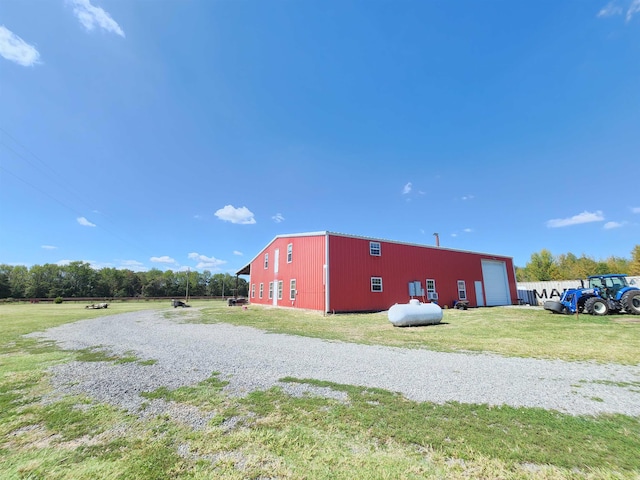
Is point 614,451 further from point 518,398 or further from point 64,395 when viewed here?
point 64,395

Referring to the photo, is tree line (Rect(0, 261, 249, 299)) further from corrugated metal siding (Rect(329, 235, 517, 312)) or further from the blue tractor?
the blue tractor

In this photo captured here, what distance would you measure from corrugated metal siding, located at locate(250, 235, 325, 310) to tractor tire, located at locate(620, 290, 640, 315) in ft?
53.8

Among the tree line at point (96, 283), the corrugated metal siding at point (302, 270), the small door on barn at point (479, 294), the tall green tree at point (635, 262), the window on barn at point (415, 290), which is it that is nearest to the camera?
the corrugated metal siding at point (302, 270)

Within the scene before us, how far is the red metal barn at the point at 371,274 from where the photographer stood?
18172mm

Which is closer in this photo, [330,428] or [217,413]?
[330,428]

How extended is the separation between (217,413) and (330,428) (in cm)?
151

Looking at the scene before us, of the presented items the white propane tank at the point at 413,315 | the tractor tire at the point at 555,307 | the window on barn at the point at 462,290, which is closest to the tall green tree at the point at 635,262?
the window on barn at the point at 462,290

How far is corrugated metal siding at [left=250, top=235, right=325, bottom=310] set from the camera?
18.3 meters

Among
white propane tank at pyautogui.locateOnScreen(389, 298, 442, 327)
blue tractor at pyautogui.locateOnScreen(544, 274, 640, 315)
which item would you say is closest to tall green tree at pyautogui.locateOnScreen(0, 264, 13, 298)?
white propane tank at pyautogui.locateOnScreen(389, 298, 442, 327)

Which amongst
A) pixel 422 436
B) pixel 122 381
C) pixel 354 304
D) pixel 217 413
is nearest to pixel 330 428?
pixel 422 436

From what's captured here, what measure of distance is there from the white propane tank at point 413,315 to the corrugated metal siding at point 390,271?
6123 millimetres

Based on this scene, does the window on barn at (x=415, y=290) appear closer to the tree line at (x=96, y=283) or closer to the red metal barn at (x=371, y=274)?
the red metal barn at (x=371, y=274)

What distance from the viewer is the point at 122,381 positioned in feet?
15.8

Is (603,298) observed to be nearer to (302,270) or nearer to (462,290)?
(462,290)
